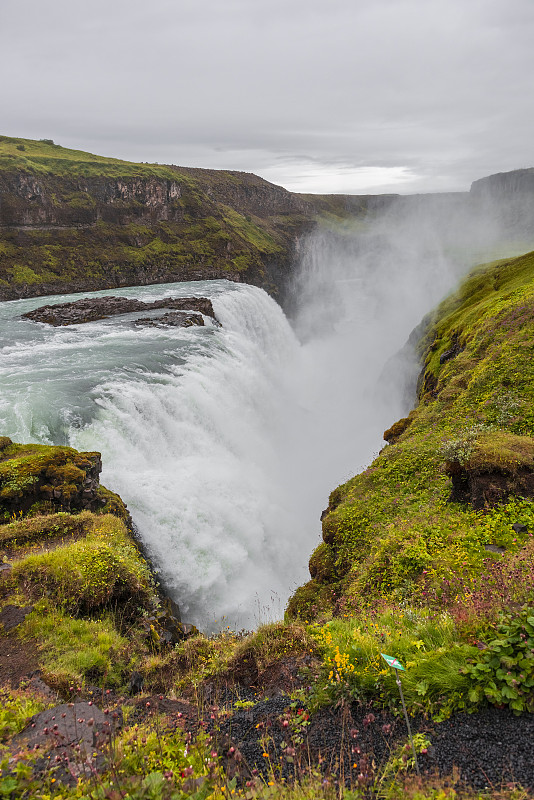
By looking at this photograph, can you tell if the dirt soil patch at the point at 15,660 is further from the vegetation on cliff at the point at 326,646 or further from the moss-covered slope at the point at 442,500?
the moss-covered slope at the point at 442,500

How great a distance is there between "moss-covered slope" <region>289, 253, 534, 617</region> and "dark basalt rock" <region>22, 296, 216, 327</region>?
27670 millimetres

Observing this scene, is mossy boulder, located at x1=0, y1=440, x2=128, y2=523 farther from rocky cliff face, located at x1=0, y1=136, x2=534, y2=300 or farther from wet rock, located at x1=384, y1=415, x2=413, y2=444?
rocky cliff face, located at x1=0, y1=136, x2=534, y2=300

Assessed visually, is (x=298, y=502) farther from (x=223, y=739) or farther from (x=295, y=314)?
(x=295, y=314)

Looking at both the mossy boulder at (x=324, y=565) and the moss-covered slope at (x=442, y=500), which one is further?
the mossy boulder at (x=324, y=565)

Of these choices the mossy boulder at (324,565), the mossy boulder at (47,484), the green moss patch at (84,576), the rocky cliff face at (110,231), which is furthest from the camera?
the rocky cliff face at (110,231)

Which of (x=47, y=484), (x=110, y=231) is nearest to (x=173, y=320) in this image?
(x=47, y=484)

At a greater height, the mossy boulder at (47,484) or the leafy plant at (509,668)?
the leafy plant at (509,668)

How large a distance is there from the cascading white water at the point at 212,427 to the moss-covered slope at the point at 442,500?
4.04m

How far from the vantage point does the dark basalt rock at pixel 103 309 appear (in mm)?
40972

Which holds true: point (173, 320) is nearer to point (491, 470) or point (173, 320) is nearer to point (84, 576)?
point (84, 576)

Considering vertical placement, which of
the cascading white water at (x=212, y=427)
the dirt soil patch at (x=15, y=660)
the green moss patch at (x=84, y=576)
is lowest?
the cascading white water at (x=212, y=427)

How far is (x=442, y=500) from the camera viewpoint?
11086mm

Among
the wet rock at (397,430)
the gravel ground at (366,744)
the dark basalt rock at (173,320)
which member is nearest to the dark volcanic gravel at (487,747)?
the gravel ground at (366,744)

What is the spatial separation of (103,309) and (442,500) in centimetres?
4298
